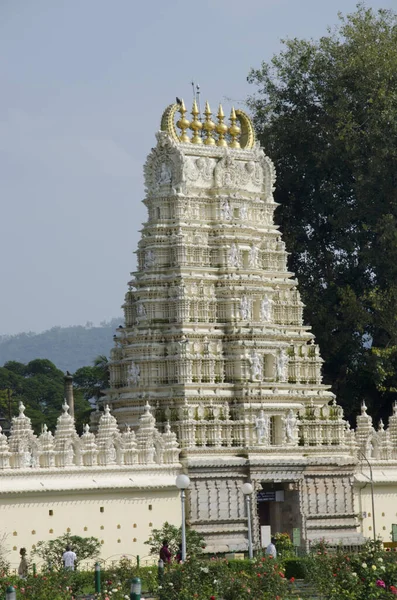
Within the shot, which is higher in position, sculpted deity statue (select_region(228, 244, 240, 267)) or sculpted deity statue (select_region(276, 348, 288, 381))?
sculpted deity statue (select_region(228, 244, 240, 267))

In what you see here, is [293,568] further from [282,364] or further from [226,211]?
[226,211]

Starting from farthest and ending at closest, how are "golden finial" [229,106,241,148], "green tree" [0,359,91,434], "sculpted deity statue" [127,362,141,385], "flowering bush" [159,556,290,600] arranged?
"green tree" [0,359,91,434], "golden finial" [229,106,241,148], "sculpted deity statue" [127,362,141,385], "flowering bush" [159,556,290,600]

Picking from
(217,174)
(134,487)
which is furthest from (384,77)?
(134,487)

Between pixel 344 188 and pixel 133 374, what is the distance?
1502 cm

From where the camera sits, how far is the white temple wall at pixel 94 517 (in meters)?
46.0

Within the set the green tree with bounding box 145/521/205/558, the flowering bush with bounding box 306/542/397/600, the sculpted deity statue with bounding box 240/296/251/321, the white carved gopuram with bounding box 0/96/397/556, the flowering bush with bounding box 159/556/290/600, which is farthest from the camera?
the sculpted deity statue with bounding box 240/296/251/321

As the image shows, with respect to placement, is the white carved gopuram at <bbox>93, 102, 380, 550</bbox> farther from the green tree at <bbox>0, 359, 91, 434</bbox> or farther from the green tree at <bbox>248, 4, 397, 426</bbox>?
the green tree at <bbox>0, 359, 91, 434</bbox>

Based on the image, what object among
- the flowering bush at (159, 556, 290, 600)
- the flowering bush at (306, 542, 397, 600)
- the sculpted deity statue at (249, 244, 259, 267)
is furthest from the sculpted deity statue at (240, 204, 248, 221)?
the flowering bush at (159, 556, 290, 600)

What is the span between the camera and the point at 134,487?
1928 inches

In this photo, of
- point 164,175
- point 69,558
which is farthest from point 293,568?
point 164,175

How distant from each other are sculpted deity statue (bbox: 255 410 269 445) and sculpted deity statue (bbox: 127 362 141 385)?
162 inches

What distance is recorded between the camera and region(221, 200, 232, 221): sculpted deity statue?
54.8 metres

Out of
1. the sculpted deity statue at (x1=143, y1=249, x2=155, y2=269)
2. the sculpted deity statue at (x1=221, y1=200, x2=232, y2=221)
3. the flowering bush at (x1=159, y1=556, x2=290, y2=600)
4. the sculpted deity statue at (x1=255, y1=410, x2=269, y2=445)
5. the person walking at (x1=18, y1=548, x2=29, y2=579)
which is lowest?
the flowering bush at (x1=159, y1=556, x2=290, y2=600)

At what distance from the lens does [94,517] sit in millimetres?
47906
